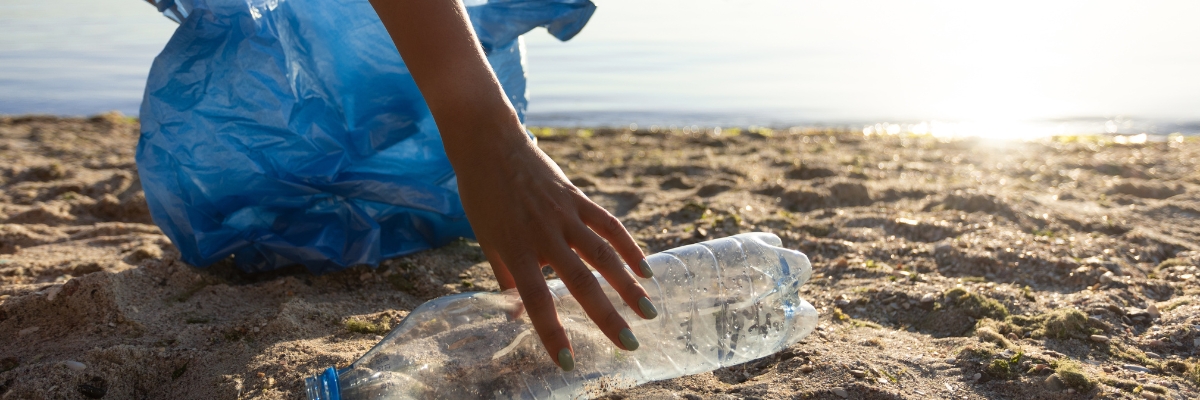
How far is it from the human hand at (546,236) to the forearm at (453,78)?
0.03m

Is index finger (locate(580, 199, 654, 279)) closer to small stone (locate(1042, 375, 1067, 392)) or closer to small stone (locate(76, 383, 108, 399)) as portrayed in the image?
small stone (locate(1042, 375, 1067, 392))

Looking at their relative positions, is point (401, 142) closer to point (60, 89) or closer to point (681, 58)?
point (60, 89)

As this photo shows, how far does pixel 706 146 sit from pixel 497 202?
145 inches

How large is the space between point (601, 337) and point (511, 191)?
473 millimetres

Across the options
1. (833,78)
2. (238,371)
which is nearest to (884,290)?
(238,371)

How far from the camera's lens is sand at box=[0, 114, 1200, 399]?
63.9 inches

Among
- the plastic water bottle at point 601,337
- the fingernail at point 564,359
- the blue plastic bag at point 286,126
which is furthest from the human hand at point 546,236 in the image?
the blue plastic bag at point 286,126

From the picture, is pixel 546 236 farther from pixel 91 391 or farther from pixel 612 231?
pixel 91 391

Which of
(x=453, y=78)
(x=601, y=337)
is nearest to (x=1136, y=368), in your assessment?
(x=601, y=337)

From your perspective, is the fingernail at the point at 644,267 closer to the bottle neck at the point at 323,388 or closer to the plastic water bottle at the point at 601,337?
the plastic water bottle at the point at 601,337

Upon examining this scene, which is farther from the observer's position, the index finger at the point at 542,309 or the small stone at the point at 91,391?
the small stone at the point at 91,391

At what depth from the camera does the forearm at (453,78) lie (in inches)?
50.5

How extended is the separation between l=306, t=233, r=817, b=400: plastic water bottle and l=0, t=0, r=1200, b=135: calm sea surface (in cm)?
491

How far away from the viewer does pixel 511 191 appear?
4.05 feet
